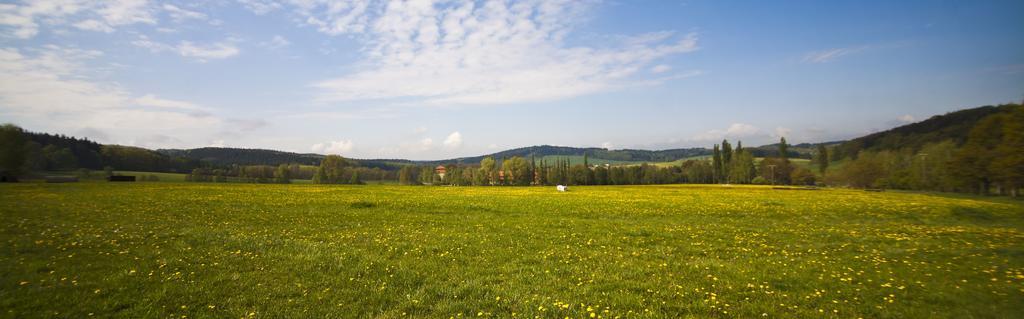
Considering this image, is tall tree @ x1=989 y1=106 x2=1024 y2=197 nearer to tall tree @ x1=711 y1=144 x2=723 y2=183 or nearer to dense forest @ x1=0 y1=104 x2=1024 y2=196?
dense forest @ x1=0 y1=104 x2=1024 y2=196

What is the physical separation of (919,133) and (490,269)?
21216cm

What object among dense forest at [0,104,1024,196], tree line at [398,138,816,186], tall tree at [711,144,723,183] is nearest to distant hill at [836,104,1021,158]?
dense forest at [0,104,1024,196]

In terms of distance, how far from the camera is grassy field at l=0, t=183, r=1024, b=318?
8.84 meters

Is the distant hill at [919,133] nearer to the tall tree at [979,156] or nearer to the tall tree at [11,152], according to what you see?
the tall tree at [979,156]

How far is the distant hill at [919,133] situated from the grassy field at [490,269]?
153 m

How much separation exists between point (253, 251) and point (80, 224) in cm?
1269

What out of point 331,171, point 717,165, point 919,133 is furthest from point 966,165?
point 331,171

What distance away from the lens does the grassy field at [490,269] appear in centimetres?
884

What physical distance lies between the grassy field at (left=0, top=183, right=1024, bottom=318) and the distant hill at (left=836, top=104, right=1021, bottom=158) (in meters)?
153

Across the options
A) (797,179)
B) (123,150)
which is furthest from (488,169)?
(123,150)

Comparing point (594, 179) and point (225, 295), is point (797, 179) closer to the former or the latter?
point (594, 179)

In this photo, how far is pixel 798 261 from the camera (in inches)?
546

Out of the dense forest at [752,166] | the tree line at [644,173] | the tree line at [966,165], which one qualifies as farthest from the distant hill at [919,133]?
the tree line at [644,173]

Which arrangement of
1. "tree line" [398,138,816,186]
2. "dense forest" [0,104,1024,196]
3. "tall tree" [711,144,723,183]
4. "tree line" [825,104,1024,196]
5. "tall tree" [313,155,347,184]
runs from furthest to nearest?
"tall tree" [711,144,723,183], "tree line" [398,138,816,186], "tall tree" [313,155,347,184], "dense forest" [0,104,1024,196], "tree line" [825,104,1024,196]
